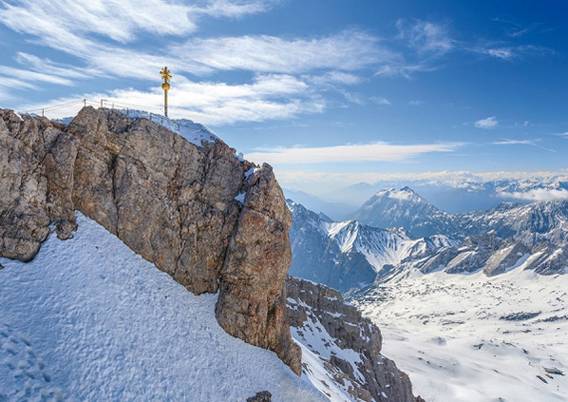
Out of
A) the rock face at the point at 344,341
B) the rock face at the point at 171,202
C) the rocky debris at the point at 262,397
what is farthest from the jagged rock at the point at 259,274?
the rock face at the point at 344,341

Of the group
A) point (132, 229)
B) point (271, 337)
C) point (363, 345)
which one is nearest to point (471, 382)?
point (363, 345)

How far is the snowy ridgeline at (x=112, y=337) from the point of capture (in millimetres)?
21484

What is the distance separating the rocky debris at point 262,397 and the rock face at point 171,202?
4976 mm

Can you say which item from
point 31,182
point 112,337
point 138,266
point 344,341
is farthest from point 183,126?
point 344,341

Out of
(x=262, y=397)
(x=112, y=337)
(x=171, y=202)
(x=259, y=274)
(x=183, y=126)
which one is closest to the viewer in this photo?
(x=112, y=337)

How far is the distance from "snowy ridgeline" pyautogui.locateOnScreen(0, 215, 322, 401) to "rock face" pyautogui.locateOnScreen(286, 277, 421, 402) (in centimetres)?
3222

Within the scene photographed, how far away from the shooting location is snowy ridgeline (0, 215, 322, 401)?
70.5ft

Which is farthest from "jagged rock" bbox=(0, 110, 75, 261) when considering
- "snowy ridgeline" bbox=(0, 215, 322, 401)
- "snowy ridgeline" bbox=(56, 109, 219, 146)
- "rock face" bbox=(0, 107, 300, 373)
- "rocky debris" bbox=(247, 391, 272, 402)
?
"rocky debris" bbox=(247, 391, 272, 402)

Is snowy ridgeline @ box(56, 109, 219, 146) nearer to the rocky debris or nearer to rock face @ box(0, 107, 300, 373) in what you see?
rock face @ box(0, 107, 300, 373)

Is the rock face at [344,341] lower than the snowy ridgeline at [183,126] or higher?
lower

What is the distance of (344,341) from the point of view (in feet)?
284

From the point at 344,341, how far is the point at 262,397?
59.4 meters

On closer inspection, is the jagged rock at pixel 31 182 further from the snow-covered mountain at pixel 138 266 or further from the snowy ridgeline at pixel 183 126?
the snowy ridgeline at pixel 183 126

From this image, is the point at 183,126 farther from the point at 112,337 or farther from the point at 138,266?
the point at 112,337
